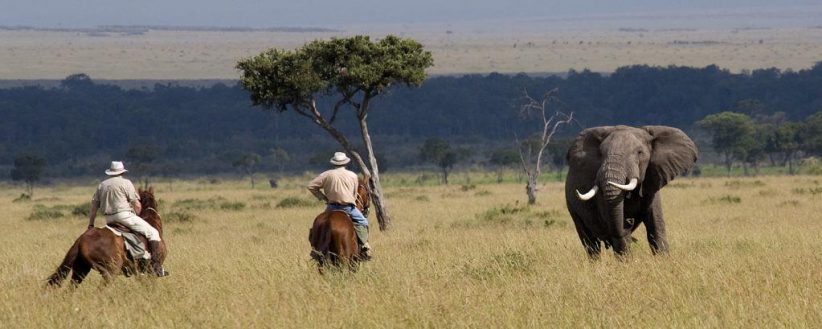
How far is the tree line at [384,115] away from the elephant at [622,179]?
8795 centimetres

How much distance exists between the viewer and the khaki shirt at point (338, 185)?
40.7 ft

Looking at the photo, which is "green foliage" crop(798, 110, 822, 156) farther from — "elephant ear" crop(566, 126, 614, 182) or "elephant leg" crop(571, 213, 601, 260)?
"elephant ear" crop(566, 126, 614, 182)

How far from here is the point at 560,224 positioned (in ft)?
79.0

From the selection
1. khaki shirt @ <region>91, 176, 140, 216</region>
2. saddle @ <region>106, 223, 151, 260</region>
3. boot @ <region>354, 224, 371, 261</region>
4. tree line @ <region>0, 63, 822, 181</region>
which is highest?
khaki shirt @ <region>91, 176, 140, 216</region>

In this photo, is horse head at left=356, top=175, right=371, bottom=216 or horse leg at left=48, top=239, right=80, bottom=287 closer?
horse leg at left=48, top=239, right=80, bottom=287

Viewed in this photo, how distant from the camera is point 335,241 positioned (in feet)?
39.7

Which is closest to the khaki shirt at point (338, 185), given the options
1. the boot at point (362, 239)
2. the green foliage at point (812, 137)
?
the boot at point (362, 239)

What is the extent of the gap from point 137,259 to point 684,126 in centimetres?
13589

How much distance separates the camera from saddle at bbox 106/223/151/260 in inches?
469

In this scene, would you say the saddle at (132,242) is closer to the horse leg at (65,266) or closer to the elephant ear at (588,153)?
the horse leg at (65,266)

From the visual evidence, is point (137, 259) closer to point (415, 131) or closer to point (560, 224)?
point (560, 224)

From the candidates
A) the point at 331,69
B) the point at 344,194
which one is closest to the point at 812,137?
the point at 331,69

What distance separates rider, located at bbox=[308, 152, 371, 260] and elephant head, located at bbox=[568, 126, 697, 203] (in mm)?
2222

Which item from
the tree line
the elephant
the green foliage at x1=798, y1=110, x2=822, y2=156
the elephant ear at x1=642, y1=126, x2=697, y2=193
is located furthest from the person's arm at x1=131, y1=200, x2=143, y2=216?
the tree line
